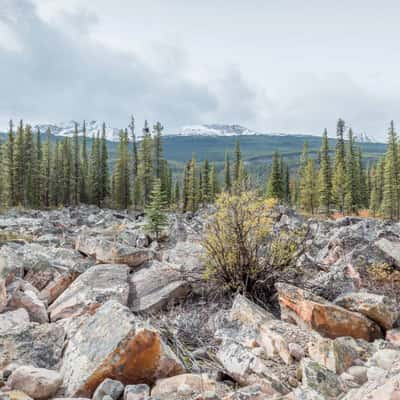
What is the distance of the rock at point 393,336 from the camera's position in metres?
4.78

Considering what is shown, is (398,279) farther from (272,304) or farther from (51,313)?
(51,313)

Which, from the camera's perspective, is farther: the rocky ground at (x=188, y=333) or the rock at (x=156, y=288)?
the rock at (x=156, y=288)

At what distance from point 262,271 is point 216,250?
99cm

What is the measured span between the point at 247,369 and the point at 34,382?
222cm

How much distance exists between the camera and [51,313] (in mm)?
6199

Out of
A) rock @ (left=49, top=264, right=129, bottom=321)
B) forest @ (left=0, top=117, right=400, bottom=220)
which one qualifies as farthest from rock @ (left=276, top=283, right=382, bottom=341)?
forest @ (left=0, top=117, right=400, bottom=220)

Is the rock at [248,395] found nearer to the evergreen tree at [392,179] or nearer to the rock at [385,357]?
the rock at [385,357]

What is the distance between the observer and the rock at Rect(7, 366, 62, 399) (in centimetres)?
346

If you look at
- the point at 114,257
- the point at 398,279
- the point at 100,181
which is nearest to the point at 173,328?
the point at 114,257

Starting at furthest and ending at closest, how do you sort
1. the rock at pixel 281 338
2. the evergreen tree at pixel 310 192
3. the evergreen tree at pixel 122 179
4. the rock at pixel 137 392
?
the evergreen tree at pixel 122 179 < the evergreen tree at pixel 310 192 < the rock at pixel 281 338 < the rock at pixel 137 392

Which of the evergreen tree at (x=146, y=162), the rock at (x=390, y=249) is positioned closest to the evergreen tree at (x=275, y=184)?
the evergreen tree at (x=146, y=162)

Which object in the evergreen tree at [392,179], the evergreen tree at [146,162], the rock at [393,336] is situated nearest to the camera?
the rock at [393,336]

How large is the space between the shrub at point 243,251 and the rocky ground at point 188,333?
0.37 meters

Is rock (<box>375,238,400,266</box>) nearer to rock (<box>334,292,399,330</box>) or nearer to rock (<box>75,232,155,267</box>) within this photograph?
rock (<box>334,292,399,330</box>)
